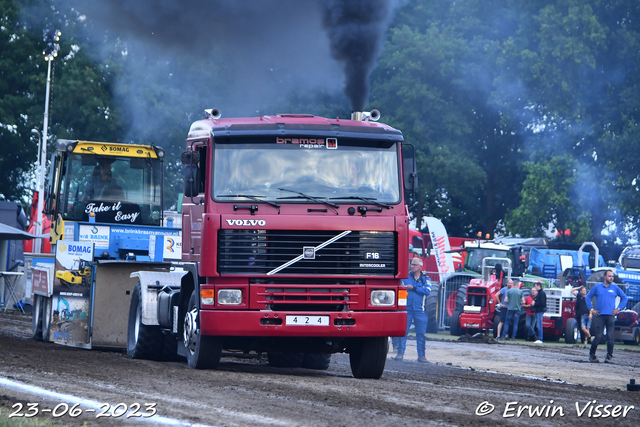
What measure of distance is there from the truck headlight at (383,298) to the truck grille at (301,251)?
0.24 m

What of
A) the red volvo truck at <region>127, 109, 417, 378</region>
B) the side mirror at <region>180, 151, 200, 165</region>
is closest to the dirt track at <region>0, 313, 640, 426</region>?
the red volvo truck at <region>127, 109, 417, 378</region>

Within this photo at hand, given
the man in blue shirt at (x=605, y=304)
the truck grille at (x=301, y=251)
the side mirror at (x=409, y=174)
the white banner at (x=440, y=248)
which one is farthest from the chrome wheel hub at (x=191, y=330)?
the white banner at (x=440, y=248)

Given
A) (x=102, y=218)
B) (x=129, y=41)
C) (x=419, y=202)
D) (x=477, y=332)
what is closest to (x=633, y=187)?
(x=419, y=202)

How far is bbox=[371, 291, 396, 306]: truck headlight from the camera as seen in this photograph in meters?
11.0

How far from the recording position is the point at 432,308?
2759 cm

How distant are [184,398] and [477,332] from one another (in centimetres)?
1994

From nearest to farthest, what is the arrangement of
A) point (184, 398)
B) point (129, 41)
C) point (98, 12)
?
1. point (184, 398)
2. point (98, 12)
3. point (129, 41)

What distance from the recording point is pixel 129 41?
20828mm

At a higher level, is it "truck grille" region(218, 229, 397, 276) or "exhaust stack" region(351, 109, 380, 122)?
"exhaust stack" region(351, 109, 380, 122)

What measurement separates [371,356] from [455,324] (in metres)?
16.1

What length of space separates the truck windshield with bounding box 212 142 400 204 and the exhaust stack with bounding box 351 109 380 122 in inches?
34.3

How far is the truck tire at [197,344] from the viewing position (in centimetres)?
1148

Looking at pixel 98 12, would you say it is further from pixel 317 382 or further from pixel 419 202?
pixel 419 202

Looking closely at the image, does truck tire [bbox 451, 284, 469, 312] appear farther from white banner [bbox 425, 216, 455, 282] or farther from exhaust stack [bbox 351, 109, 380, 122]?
exhaust stack [bbox 351, 109, 380, 122]
